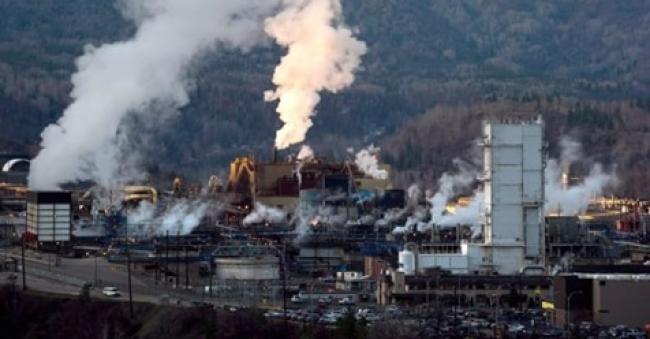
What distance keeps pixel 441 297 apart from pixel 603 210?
33.2 m

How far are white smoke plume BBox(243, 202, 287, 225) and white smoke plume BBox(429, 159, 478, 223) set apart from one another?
23.1 feet

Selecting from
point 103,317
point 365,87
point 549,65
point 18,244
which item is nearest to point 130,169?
point 18,244

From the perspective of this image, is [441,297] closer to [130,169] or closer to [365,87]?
[130,169]

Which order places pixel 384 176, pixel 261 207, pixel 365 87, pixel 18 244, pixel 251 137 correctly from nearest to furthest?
1. pixel 18 244
2. pixel 261 207
3. pixel 384 176
4. pixel 251 137
5. pixel 365 87

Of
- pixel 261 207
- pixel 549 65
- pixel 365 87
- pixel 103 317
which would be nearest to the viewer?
pixel 103 317

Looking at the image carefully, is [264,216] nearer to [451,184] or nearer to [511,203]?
[451,184]

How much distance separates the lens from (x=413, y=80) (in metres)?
162

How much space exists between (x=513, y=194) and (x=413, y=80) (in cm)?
9962

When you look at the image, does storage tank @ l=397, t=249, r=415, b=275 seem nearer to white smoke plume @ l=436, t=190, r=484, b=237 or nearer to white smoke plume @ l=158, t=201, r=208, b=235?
white smoke plume @ l=436, t=190, r=484, b=237

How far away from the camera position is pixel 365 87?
15238 cm

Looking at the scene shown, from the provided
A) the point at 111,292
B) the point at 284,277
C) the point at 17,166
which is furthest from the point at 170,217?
the point at 111,292

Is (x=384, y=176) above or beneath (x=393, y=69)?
beneath

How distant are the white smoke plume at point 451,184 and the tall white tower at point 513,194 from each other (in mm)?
19436

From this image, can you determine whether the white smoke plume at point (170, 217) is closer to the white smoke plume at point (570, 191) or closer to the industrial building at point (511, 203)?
the white smoke plume at point (570, 191)
